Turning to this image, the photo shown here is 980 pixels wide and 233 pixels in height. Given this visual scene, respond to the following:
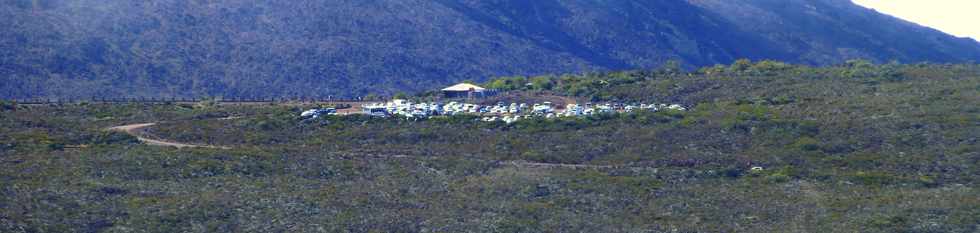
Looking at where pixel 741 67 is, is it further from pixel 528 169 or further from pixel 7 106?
pixel 7 106

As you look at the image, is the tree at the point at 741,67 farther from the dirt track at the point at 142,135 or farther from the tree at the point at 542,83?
the dirt track at the point at 142,135

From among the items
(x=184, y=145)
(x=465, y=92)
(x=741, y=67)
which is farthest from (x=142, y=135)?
(x=741, y=67)

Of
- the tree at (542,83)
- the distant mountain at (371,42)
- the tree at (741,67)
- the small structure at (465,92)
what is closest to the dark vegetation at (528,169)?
the tree at (741,67)

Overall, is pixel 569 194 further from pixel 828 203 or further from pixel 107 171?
pixel 107 171

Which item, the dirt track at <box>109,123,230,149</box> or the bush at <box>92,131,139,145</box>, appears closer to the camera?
the bush at <box>92,131,139,145</box>

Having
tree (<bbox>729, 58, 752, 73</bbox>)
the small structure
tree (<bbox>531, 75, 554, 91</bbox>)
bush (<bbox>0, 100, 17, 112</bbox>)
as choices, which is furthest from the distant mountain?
tree (<bbox>729, 58, 752, 73</bbox>)

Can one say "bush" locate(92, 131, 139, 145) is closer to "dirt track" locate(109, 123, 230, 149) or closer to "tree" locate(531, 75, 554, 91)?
"dirt track" locate(109, 123, 230, 149)
